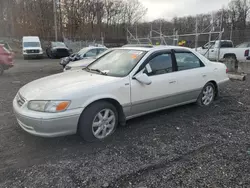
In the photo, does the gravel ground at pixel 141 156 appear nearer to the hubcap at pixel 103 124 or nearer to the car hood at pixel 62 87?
the hubcap at pixel 103 124

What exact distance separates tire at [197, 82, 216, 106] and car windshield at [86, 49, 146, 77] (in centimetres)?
193

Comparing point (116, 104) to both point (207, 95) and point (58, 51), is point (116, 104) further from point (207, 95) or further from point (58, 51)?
point (58, 51)

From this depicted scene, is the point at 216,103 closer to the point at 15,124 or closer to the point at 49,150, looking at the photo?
the point at 49,150

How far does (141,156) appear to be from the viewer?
9.87 ft

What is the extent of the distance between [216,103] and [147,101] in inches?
96.8

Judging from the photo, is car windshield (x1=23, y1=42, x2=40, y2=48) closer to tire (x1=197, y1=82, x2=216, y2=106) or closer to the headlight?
tire (x1=197, y1=82, x2=216, y2=106)

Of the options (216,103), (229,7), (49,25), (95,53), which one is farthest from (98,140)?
(229,7)

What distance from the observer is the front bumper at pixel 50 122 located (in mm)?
2934

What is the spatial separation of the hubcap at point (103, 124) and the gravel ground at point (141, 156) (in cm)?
13

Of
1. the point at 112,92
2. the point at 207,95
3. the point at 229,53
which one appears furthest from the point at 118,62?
the point at 229,53

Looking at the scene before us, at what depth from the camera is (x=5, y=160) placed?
9.62 ft

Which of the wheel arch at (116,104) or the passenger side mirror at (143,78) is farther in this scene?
the passenger side mirror at (143,78)

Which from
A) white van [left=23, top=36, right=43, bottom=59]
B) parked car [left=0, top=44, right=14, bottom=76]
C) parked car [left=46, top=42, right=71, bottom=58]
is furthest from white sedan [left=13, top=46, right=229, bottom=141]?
white van [left=23, top=36, right=43, bottom=59]

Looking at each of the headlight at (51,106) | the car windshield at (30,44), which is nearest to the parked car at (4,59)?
the headlight at (51,106)
